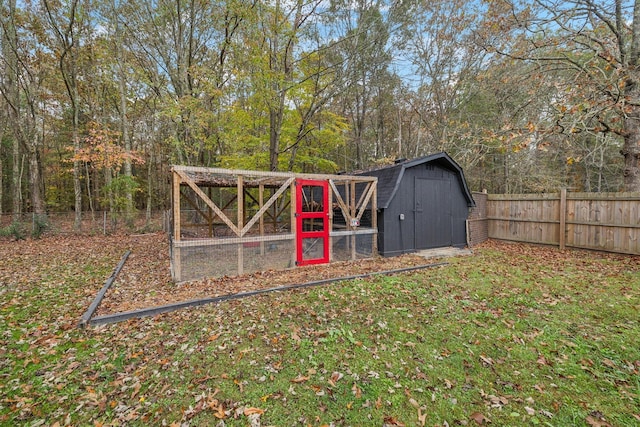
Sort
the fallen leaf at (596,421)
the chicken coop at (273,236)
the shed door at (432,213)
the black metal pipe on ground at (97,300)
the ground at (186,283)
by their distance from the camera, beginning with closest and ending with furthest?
1. the fallen leaf at (596,421)
2. the black metal pipe on ground at (97,300)
3. the ground at (186,283)
4. the chicken coop at (273,236)
5. the shed door at (432,213)

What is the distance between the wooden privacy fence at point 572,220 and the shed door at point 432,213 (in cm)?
261

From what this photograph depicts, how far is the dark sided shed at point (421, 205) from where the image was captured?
25.2ft

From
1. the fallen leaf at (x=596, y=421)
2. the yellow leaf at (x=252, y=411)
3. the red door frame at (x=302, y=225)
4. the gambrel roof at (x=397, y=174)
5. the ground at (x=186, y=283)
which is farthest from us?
the gambrel roof at (x=397, y=174)

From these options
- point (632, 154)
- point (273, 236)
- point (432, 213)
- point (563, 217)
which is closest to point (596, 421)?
point (273, 236)

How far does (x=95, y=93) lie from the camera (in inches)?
564

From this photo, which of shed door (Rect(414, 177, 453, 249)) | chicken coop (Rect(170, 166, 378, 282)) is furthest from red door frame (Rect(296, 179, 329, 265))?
shed door (Rect(414, 177, 453, 249))

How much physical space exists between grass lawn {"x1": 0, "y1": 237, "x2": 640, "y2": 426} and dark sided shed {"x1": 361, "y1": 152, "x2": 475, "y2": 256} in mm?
2862

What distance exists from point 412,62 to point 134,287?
1449cm

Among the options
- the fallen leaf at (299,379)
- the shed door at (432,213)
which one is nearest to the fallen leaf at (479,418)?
the fallen leaf at (299,379)

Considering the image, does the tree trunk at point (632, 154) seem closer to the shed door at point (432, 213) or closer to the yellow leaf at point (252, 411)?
the shed door at point (432, 213)

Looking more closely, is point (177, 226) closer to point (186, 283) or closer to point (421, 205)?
point (186, 283)

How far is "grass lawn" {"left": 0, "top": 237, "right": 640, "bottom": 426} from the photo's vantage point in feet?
7.23

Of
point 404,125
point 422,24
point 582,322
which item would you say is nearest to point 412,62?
point 422,24

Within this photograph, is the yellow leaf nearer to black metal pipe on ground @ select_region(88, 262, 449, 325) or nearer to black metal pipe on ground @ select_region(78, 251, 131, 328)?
black metal pipe on ground @ select_region(88, 262, 449, 325)
